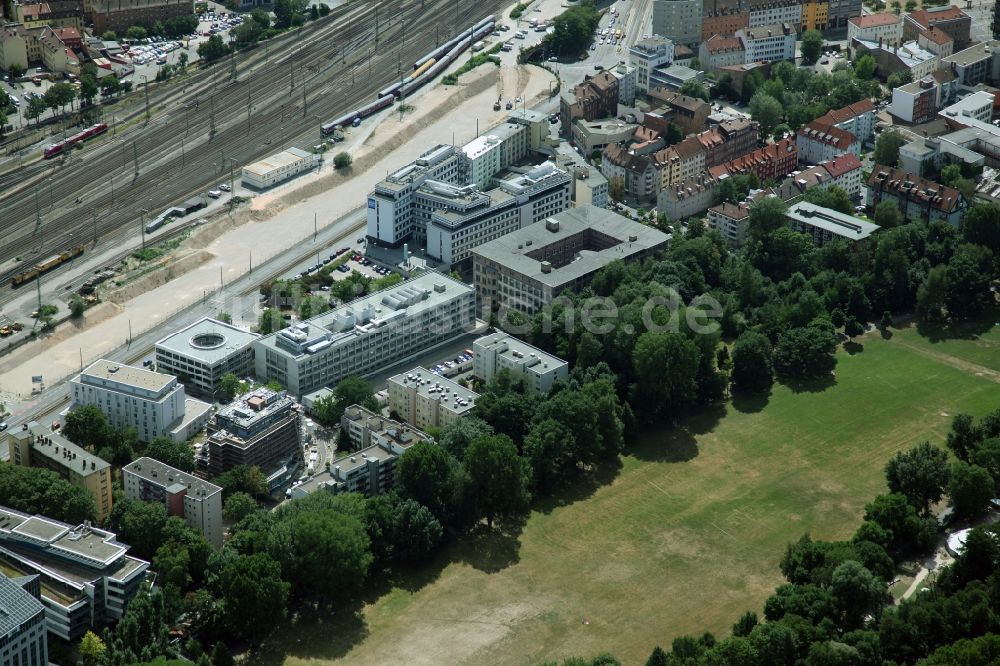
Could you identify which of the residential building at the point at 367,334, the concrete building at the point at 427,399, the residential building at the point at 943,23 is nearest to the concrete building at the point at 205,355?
the residential building at the point at 367,334

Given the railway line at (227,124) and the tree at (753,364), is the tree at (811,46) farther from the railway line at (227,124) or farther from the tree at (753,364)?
the tree at (753,364)

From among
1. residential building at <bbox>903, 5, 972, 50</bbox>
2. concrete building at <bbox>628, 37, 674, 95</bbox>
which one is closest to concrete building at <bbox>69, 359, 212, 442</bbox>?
concrete building at <bbox>628, 37, 674, 95</bbox>

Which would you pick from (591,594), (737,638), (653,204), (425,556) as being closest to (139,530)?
(425,556)

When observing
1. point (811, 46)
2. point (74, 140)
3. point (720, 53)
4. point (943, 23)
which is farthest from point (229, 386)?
point (943, 23)

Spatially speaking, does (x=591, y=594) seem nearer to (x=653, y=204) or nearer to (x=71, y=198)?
(x=653, y=204)

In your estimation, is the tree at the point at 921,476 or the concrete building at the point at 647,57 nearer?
the tree at the point at 921,476

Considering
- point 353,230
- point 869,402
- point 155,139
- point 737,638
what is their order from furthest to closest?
point 155,139
point 353,230
point 869,402
point 737,638
